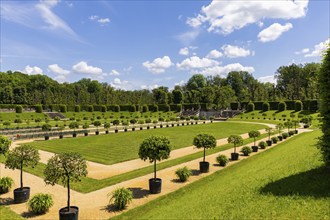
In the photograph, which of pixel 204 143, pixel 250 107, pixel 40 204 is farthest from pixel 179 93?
pixel 40 204

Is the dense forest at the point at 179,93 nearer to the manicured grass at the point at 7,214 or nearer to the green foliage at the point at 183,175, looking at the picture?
the green foliage at the point at 183,175

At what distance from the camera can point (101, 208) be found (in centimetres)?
1308

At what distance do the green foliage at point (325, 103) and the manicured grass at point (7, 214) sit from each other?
14.2m

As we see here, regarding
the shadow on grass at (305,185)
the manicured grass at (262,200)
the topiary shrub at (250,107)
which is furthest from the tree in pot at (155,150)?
the topiary shrub at (250,107)

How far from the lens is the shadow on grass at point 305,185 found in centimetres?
998

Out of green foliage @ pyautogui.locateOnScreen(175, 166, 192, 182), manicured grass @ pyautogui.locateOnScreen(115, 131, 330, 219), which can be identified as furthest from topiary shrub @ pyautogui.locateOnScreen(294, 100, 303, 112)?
green foliage @ pyautogui.locateOnScreen(175, 166, 192, 182)

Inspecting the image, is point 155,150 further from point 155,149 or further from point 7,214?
point 7,214

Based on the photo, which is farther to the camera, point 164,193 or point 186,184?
point 186,184

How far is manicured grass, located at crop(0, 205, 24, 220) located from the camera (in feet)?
39.3

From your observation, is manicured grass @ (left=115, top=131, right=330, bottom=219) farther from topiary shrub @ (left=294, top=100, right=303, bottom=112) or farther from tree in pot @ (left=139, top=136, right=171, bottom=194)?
topiary shrub @ (left=294, top=100, right=303, bottom=112)

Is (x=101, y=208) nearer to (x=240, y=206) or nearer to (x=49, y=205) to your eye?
(x=49, y=205)

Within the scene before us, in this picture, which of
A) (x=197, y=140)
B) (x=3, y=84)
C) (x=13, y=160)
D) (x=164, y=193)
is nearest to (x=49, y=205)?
(x=13, y=160)

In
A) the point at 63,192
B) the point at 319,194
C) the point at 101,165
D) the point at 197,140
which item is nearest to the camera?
the point at 319,194

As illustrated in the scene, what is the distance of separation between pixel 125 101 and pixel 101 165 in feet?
333
